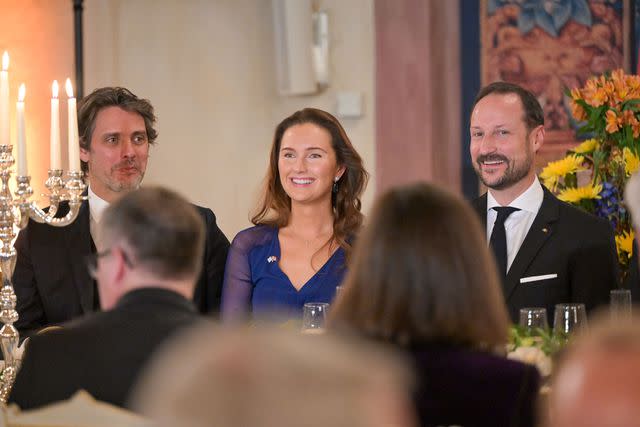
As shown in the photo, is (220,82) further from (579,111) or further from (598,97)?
(598,97)

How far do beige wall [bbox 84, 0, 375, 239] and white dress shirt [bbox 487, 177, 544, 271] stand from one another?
297 centimetres

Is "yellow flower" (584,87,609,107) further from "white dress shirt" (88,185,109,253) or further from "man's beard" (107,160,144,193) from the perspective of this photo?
"white dress shirt" (88,185,109,253)

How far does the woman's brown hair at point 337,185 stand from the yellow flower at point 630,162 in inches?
38.6

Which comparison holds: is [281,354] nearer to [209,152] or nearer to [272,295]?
[272,295]

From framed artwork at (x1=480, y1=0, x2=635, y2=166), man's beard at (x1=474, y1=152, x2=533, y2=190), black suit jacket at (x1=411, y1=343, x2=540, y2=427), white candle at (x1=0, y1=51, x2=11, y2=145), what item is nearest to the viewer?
black suit jacket at (x1=411, y1=343, x2=540, y2=427)

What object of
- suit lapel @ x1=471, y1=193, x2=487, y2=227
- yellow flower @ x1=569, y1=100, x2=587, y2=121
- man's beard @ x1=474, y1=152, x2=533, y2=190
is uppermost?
yellow flower @ x1=569, y1=100, x2=587, y2=121

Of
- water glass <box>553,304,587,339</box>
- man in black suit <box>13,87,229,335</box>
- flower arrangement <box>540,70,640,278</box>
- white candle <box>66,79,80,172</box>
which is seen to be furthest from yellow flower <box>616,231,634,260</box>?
white candle <box>66,79,80,172</box>

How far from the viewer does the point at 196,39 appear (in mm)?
7027

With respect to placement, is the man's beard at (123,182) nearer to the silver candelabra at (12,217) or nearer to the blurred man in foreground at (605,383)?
the silver candelabra at (12,217)

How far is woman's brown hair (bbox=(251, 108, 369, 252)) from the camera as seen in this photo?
4176 mm

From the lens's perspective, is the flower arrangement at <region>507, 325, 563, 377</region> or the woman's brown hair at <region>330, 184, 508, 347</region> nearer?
the woman's brown hair at <region>330, 184, 508, 347</region>

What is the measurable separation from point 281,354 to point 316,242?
10.4 ft

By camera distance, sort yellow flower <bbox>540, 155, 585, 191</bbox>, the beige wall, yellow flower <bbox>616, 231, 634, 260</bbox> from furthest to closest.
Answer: the beige wall
yellow flower <bbox>540, 155, 585, 191</bbox>
yellow flower <bbox>616, 231, 634, 260</bbox>

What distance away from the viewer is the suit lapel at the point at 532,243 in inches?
149
